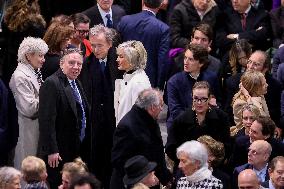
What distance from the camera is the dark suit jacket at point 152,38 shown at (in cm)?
1348

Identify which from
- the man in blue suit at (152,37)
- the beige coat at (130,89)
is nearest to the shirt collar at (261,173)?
the beige coat at (130,89)

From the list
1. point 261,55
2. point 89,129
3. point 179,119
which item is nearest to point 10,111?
point 89,129

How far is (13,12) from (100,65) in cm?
145

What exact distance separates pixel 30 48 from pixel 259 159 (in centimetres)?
270

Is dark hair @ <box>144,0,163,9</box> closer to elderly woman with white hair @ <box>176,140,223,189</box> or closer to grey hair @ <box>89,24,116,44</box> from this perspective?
grey hair @ <box>89,24,116,44</box>

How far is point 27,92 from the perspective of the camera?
12.0 m

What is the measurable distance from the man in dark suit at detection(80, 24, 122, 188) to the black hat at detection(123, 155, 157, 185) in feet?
5.09

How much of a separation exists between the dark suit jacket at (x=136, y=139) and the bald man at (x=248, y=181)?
34.4 inches

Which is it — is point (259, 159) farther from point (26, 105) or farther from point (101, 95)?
point (26, 105)

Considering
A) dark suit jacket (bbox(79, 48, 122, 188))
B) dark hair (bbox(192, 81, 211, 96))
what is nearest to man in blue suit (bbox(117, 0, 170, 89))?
dark suit jacket (bbox(79, 48, 122, 188))

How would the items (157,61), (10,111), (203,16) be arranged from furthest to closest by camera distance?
(203,16)
(157,61)
(10,111)

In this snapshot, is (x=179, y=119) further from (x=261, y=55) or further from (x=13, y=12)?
(x=13, y=12)

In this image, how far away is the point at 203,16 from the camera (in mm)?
14539

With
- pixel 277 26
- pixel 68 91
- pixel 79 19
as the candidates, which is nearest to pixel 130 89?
pixel 68 91
